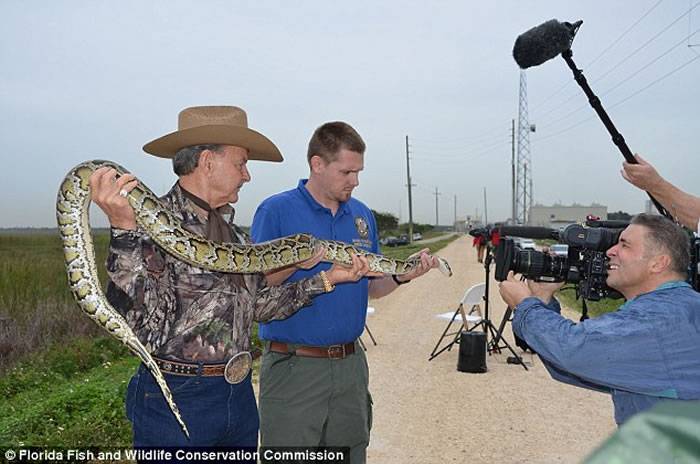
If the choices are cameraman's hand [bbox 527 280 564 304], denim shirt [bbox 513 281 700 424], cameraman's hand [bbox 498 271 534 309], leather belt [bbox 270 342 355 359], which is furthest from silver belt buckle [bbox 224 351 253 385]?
cameraman's hand [bbox 527 280 564 304]

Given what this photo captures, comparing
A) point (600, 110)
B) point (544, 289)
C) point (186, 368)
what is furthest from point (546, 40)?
point (186, 368)

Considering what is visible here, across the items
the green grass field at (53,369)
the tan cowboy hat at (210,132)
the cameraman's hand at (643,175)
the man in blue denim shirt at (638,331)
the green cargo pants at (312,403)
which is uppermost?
the tan cowboy hat at (210,132)

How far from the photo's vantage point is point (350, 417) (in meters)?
4.44

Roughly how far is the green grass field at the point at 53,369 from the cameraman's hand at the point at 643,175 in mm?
5638

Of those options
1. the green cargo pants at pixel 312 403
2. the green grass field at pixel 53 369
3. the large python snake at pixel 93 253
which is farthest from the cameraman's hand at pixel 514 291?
the green grass field at pixel 53 369

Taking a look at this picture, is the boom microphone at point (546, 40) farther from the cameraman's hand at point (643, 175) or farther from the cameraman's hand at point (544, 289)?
the cameraman's hand at point (544, 289)

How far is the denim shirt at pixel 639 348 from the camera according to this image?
311cm

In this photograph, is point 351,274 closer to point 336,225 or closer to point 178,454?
point 336,225

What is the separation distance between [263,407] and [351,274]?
46.1 inches

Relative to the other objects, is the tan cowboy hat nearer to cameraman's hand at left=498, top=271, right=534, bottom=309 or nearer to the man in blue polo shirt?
the man in blue polo shirt

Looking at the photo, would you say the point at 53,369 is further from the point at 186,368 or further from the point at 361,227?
the point at 186,368

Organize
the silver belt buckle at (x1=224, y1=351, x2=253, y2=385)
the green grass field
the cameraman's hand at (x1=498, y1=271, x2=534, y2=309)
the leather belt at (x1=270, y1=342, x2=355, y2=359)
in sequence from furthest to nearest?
the green grass field
the leather belt at (x1=270, y1=342, x2=355, y2=359)
the cameraman's hand at (x1=498, y1=271, x2=534, y2=309)
the silver belt buckle at (x1=224, y1=351, x2=253, y2=385)

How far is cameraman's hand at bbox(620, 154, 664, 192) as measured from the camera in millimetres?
4578

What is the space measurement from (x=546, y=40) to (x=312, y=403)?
10.8ft
